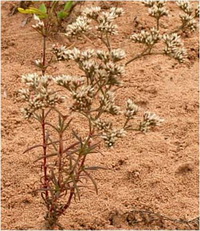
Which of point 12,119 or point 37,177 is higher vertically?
point 12,119

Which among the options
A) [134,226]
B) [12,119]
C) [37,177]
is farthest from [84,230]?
[12,119]

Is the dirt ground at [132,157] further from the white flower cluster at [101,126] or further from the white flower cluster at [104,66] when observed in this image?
the white flower cluster at [104,66]

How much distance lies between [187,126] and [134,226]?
3.65 feet

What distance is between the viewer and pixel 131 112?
2.95 m

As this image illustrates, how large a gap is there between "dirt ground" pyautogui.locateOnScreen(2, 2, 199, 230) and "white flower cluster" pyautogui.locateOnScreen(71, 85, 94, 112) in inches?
42.2

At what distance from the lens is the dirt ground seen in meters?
3.59

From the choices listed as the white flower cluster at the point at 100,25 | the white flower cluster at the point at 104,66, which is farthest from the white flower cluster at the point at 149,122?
the white flower cluster at the point at 100,25

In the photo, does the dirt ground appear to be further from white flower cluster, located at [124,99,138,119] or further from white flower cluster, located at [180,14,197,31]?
white flower cluster, located at [180,14,197,31]

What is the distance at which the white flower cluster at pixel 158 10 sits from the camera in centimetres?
310

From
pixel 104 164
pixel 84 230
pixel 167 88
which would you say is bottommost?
pixel 84 230

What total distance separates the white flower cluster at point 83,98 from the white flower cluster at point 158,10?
0.68 m

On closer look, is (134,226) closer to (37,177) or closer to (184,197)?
(184,197)

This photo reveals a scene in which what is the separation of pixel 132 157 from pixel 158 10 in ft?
4.21

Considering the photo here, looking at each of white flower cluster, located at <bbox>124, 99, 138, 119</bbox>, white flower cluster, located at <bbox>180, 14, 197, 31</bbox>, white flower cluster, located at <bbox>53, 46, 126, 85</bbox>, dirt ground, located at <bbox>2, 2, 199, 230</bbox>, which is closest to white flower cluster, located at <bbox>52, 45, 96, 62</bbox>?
white flower cluster, located at <bbox>53, 46, 126, 85</bbox>
